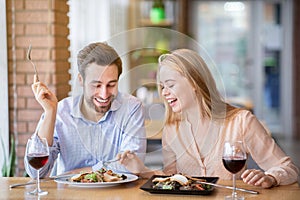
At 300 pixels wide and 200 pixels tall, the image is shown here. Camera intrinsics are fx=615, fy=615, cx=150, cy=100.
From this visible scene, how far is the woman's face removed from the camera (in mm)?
2486

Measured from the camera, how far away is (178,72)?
2.49 meters

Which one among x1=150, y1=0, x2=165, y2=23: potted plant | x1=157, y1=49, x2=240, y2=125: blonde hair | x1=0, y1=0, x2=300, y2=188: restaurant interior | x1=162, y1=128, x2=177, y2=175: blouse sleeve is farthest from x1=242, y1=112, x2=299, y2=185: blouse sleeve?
x1=150, y1=0, x2=165, y2=23: potted plant

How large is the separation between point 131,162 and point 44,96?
1.45 ft

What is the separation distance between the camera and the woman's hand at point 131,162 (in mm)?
2440

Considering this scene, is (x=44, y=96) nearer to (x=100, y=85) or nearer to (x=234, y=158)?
(x=100, y=85)

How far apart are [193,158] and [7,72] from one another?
1.62 m

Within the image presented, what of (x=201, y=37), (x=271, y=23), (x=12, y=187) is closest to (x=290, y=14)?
(x=271, y=23)

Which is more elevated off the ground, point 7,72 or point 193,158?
point 7,72

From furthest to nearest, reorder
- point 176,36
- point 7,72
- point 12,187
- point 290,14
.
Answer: point 290,14
point 7,72
point 176,36
point 12,187

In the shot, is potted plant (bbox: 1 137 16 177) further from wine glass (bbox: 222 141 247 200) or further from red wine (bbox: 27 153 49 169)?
wine glass (bbox: 222 141 247 200)

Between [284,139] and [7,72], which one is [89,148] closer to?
[7,72]

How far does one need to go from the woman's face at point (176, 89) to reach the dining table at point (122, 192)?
0.36 m

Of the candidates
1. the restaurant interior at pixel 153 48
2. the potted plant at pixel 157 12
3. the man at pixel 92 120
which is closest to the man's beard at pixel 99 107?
the man at pixel 92 120

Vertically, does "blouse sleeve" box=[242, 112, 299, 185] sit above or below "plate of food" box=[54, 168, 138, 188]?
above
